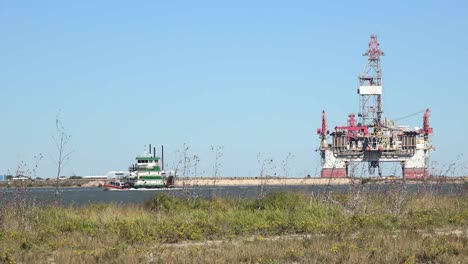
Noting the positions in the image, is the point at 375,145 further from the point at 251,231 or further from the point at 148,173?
the point at 251,231

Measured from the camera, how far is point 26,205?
2206 centimetres

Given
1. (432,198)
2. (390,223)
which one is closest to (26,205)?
(390,223)

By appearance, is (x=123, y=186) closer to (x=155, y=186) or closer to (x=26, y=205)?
(x=155, y=186)

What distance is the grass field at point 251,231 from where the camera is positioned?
48.0 feet

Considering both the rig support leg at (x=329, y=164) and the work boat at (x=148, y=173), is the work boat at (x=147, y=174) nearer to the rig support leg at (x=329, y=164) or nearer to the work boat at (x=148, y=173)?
the work boat at (x=148, y=173)

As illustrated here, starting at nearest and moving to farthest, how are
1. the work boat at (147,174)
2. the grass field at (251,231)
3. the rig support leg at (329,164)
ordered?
the grass field at (251,231) → the work boat at (147,174) → the rig support leg at (329,164)

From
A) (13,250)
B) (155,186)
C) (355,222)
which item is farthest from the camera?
(155,186)

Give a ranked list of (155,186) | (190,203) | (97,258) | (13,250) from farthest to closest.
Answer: (155,186) → (190,203) → (13,250) → (97,258)

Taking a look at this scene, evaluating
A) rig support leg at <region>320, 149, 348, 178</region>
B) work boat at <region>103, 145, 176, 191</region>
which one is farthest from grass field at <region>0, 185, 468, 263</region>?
rig support leg at <region>320, 149, 348, 178</region>

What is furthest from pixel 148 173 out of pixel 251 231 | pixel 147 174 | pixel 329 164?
pixel 251 231

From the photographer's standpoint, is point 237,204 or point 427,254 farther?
point 237,204

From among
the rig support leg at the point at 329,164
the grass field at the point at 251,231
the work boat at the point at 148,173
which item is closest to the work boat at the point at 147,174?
the work boat at the point at 148,173

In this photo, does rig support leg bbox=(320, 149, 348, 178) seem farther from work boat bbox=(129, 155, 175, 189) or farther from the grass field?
the grass field

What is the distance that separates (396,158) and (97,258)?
406ft
